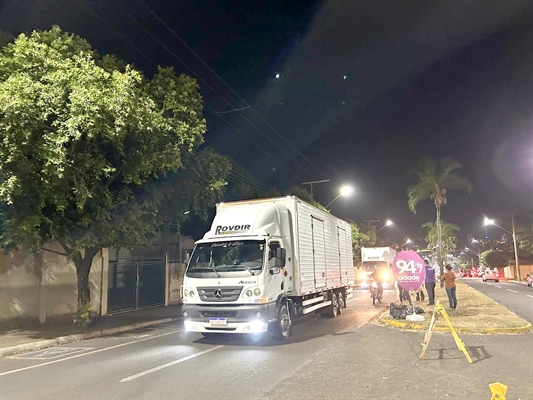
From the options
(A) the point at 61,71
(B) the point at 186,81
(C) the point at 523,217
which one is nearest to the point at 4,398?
(A) the point at 61,71

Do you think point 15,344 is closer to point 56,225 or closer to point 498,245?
point 56,225

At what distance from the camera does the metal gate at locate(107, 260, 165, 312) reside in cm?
1905

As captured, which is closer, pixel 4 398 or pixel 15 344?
pixel 4 398

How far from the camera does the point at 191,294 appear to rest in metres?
9.79

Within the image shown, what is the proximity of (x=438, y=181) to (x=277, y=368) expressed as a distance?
1205 inches

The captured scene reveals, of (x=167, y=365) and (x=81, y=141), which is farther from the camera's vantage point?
(x=81, y=141)

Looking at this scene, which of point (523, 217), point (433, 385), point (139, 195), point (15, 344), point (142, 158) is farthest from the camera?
point (523, 217)

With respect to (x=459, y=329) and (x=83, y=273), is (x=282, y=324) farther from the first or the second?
(x=83, y=273)

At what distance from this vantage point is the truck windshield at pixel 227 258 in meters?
9.68

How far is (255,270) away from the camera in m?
9.54

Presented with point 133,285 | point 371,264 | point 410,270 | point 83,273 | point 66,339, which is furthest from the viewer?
point 371,264

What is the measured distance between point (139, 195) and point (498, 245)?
312ft

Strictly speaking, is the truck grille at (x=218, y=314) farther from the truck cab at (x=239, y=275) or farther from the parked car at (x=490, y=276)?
the parked car at (x=490, y=276)

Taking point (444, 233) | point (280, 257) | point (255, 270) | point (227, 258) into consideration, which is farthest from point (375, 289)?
point (444, 233)
